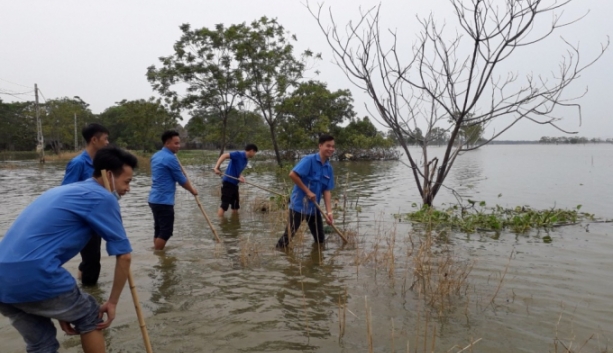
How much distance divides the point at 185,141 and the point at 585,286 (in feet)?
209

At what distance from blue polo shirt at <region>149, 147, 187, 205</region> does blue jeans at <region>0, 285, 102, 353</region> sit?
10.4 ft

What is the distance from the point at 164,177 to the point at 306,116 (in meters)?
24.1

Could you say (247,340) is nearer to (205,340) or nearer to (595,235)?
(205,340)

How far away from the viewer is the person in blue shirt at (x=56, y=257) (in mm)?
2098

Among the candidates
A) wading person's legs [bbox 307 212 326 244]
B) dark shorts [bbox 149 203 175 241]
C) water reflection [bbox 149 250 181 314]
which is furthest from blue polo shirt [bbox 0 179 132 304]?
wading person's legs [bbox 307 212 326 244]

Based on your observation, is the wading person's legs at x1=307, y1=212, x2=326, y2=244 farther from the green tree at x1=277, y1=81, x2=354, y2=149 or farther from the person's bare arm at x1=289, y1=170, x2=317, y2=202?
the green tree at x1=277, y1=81, x2=354, y2=149

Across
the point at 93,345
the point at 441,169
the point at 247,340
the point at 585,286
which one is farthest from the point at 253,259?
the point at 441,169

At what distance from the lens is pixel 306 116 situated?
96.0 feet

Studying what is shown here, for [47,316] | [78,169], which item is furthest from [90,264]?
[47,316]

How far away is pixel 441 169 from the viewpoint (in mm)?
8578

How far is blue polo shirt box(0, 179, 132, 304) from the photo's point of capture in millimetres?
2086

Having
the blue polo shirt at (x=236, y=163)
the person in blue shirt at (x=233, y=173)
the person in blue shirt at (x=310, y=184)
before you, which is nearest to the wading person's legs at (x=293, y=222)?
the person in blue shirt at (x=310, y=184)

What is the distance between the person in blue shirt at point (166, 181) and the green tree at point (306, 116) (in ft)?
70.9

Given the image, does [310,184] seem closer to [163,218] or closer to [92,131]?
[163,218]
